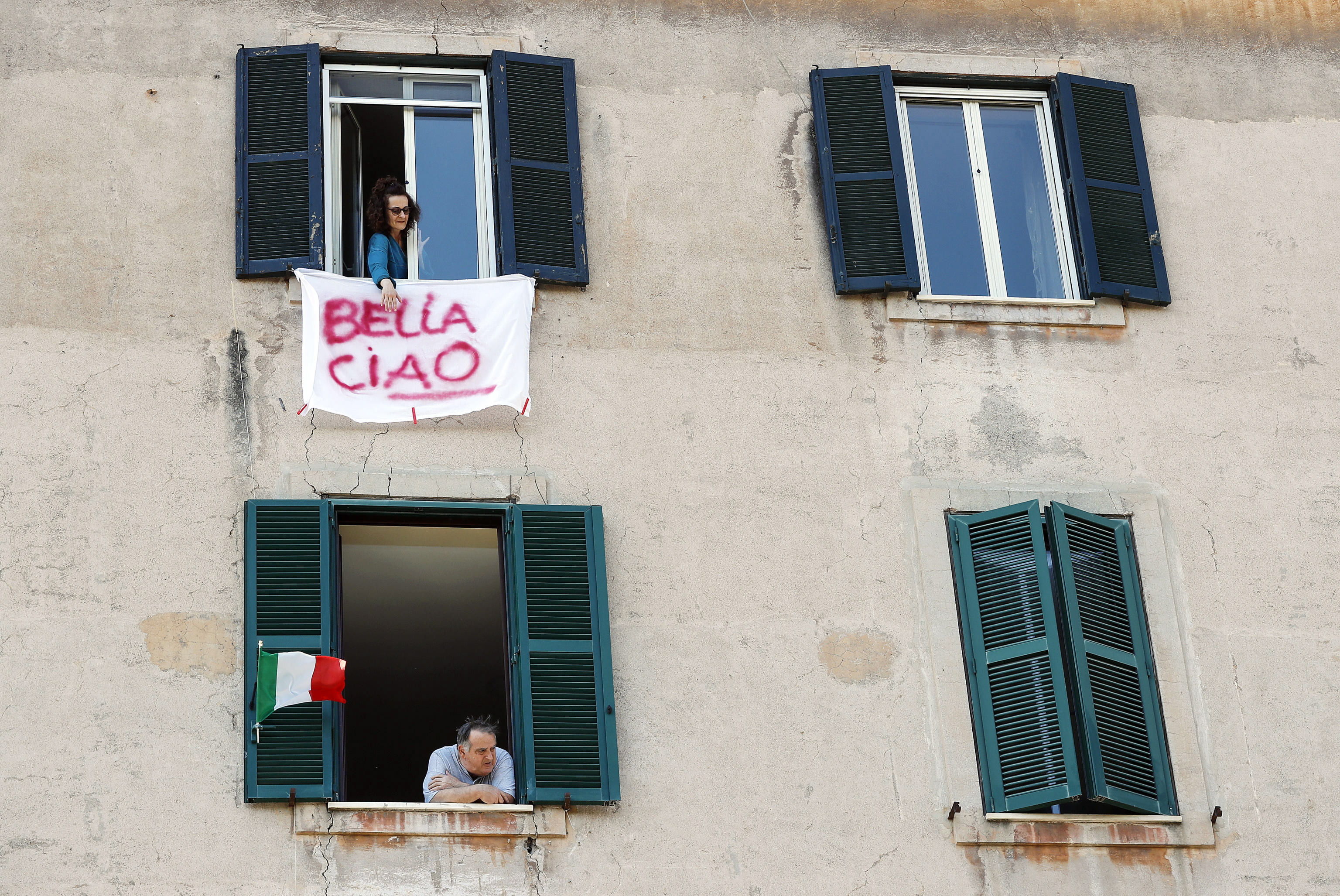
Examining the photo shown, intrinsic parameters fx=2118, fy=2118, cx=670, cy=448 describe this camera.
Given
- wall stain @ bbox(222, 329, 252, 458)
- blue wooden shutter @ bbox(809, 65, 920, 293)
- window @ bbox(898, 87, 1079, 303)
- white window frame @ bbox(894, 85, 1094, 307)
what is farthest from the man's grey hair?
window @ bbox(898, 87, 1079, 303)

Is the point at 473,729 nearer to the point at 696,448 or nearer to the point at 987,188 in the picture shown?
the point at 696,448

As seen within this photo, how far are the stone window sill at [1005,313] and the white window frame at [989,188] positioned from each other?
16 mm

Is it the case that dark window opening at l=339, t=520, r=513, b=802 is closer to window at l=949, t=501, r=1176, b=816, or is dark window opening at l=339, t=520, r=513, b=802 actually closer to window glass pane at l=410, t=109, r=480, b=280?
window glass pane at l=410, t=109, r=480, b=280

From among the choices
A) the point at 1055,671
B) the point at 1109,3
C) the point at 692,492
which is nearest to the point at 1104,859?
the point at 1055,671

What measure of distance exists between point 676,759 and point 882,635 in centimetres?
121

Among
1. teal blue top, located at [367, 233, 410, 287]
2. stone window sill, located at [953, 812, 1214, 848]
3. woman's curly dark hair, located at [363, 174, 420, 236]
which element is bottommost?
stone window sill, located at [953, 812, 1214, 848]

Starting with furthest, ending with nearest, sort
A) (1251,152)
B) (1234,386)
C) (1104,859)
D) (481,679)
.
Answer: (481,679), (1251,152), (1234,386), (1104,859)

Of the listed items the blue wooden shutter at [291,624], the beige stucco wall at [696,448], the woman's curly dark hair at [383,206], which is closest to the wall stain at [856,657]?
the beige stucco wall at [696,448]

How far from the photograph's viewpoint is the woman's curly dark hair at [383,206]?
1080 centimetres

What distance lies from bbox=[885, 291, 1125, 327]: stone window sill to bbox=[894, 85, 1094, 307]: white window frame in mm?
16

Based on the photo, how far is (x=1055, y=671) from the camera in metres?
10.1

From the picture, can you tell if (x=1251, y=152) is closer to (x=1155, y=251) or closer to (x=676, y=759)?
(x=1155, y=251)

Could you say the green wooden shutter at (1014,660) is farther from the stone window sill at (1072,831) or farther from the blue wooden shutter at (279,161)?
the blue wooden shutter at (279,161)

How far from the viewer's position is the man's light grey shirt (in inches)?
379
